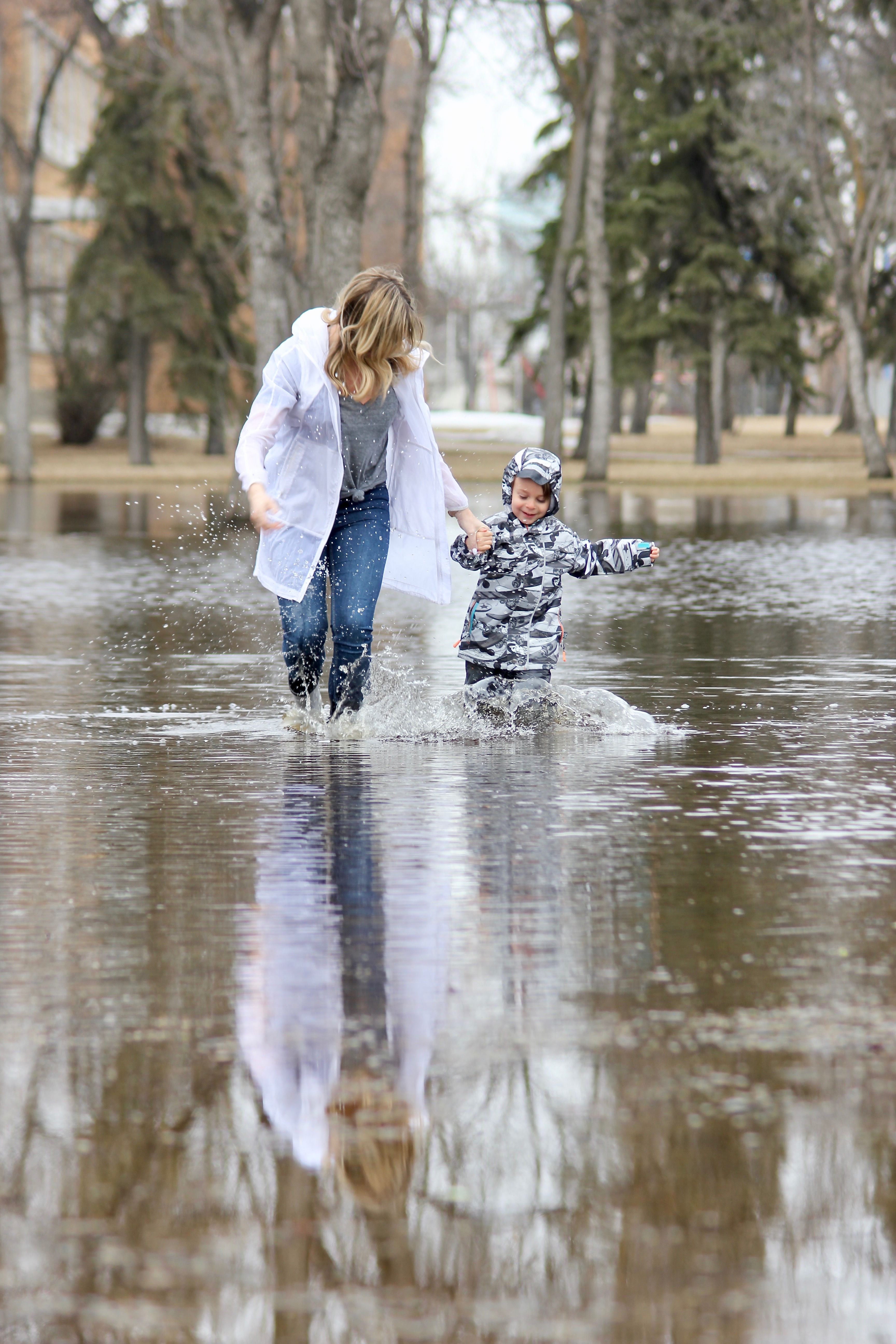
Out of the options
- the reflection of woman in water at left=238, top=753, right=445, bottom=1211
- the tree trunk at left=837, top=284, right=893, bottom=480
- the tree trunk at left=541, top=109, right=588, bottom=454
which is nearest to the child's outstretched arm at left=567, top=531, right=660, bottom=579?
the reflection of woman in water at left=238, top=753, right=445, bottom=1211

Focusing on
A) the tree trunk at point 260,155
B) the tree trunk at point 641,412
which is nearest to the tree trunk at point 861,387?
the tree trunk at point 260,155

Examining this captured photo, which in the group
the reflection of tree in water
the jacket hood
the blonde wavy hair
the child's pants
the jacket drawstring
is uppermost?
the blonde wavy hair

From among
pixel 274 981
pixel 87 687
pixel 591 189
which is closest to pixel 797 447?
pixel 591 189

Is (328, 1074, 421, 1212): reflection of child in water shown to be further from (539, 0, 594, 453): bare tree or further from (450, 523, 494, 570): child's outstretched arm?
(539, 0, 594, 453): bare tree

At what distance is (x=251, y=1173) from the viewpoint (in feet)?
10.6

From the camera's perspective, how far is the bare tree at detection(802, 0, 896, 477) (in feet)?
119

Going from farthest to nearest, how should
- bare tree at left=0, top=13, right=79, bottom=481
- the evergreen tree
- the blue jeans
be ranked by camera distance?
the evergreen tree < bare tree at left=0, top=13, right=79, bottom=481 < the blue jeans

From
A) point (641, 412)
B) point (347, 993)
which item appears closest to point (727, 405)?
point (641, 412)

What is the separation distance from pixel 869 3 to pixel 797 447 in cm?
2545

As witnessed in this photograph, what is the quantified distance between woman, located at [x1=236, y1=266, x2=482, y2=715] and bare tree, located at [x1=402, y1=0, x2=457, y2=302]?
25.1 m

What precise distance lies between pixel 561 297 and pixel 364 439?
3636 centimetres

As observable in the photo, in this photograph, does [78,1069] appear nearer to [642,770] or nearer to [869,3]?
[642,770]

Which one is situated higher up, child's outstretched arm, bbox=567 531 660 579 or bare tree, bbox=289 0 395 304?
bare tree, bbox=289 0 395 304

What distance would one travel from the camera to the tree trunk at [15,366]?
37.4m
